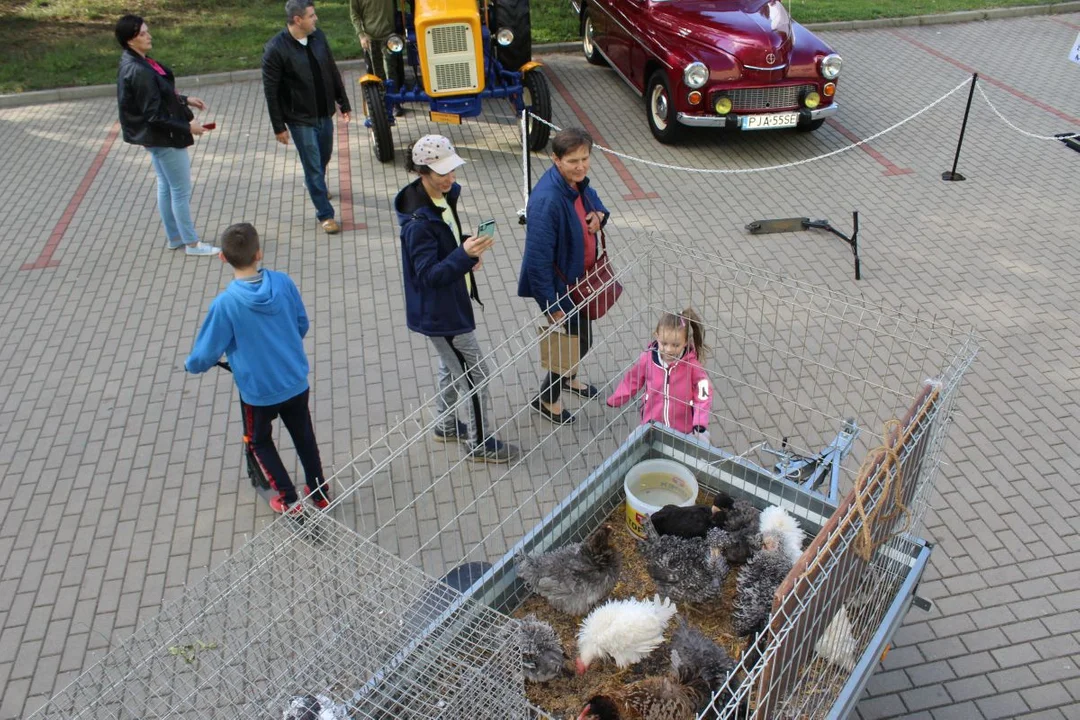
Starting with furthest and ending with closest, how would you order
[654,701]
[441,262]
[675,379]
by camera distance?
[675,379] < [441,262] < [654,701]

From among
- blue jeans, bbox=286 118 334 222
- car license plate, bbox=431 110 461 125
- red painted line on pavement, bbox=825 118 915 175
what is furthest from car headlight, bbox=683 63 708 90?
blue jeans, bbox=286 118 334 222

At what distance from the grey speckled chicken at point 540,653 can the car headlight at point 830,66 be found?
22.4 ft

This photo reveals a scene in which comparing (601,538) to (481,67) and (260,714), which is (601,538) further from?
(481,67)

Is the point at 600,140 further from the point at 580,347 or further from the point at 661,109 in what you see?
the point at 580,347

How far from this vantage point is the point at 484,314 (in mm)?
6133

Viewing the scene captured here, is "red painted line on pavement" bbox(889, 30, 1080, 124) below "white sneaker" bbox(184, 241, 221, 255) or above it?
above

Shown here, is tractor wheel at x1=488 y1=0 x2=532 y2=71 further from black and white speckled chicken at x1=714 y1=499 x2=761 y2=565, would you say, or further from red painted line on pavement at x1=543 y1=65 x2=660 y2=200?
black and white speckled chicken at x1=714 y1=499 x2=761 y2=565

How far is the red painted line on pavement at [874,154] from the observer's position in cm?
824

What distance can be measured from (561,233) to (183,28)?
10686 mm

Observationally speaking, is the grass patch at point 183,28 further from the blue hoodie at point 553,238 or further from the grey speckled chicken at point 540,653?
the grey speckled chicken at point 540,653

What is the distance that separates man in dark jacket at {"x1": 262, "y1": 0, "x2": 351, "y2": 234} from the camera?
6.39 meters

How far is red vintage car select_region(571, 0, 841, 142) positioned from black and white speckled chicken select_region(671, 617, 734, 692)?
6.23 metres

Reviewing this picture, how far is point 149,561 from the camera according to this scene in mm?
4387

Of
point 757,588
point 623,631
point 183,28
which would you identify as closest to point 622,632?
point 623,631
